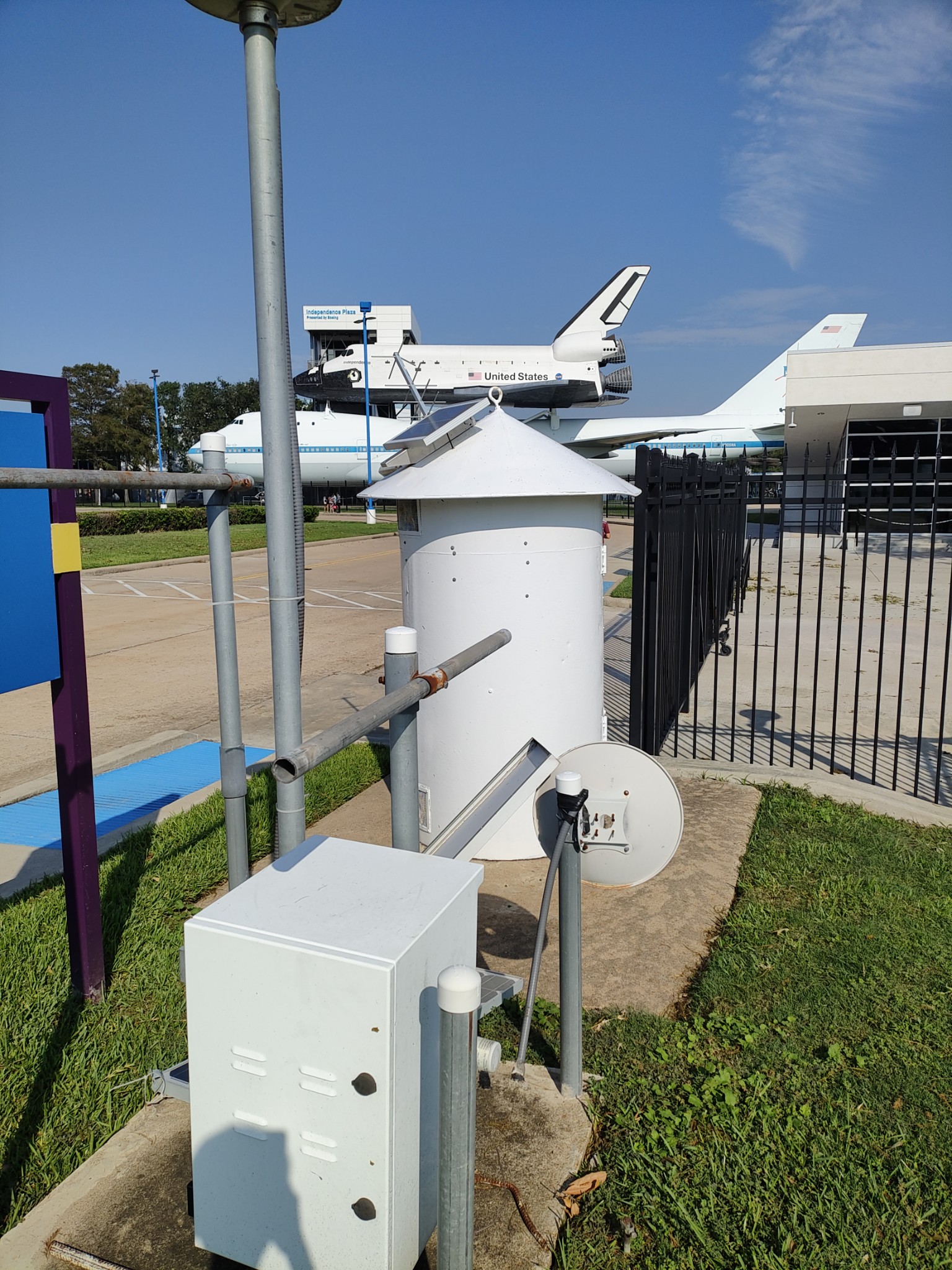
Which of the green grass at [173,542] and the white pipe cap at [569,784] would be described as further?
the green grass at [173,542]

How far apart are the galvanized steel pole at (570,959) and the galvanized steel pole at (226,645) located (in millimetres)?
1027

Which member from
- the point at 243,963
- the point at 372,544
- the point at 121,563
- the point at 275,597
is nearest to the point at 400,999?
the point at 243,963

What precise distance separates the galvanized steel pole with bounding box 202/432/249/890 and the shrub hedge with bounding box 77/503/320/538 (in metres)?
26.5

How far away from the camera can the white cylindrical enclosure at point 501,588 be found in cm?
446

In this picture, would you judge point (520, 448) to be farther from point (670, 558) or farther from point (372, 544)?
point (372, 544)

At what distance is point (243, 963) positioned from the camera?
1746 mm

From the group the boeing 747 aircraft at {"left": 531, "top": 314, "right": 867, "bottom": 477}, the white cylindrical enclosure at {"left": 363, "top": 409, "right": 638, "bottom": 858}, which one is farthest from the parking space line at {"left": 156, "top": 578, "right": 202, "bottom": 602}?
the boeing 747 aircraft at {"left": 531, "top": 314, "right": 867, "bottom": 477}

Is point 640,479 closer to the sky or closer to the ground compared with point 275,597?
closer to the sky

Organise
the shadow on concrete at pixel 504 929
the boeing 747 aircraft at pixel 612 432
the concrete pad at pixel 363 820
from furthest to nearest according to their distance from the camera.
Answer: the boeing 747 aircraft at pixel 612 432 < the concrete pad at pixel 363 820 < the shadow on concrete at pixel 504 929

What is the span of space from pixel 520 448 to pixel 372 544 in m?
24.3

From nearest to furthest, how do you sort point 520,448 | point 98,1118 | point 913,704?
point 98,1118 < point 520,448 < point 913,704

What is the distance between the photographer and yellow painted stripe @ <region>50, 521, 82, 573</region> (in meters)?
3.03

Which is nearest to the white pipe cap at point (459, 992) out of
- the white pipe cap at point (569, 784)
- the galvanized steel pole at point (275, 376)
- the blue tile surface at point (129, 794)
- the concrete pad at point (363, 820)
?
the white pipe cap at point (569, 784)

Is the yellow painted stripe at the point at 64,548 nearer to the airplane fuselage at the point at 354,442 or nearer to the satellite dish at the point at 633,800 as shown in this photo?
the satellite dish at the point at 633,800
